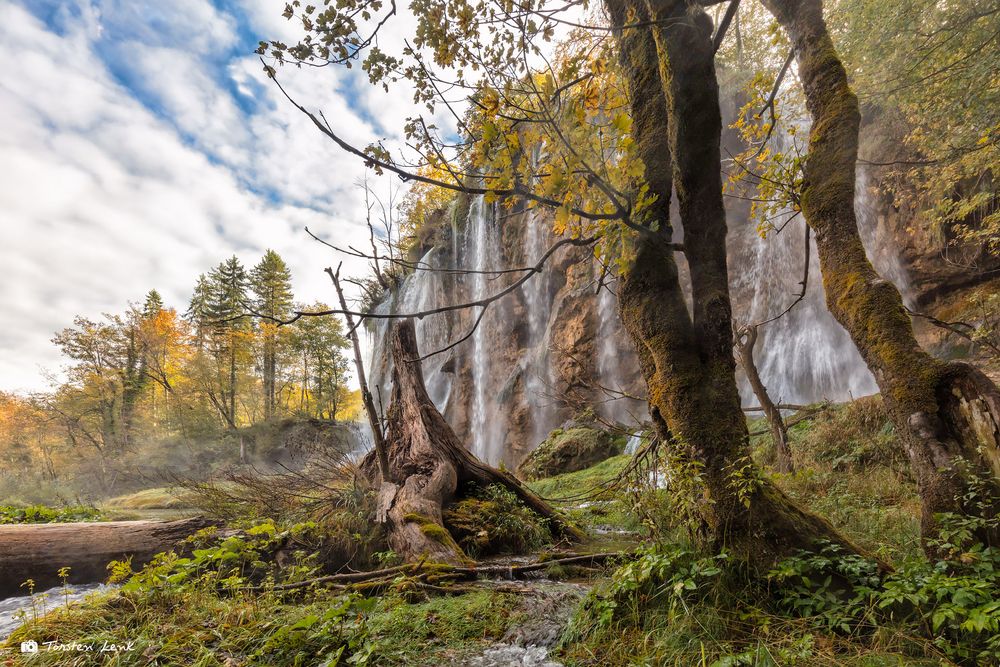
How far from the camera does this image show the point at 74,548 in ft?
16.3

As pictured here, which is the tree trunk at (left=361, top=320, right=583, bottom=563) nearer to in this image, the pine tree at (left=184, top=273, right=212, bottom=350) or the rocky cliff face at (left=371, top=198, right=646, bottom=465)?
the rocky cliff face at (left=371, top=198, right=646, bottom=465)

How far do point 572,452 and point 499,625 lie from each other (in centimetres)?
1220

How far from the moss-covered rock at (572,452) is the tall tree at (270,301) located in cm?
2520

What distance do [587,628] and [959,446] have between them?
2.43 meters

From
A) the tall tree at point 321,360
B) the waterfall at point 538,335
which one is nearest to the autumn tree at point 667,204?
the waterfall at point 538,335

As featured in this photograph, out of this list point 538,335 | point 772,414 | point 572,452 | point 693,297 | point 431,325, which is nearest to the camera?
point 693,297

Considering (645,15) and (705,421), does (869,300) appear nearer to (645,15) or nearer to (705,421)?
(705,421)

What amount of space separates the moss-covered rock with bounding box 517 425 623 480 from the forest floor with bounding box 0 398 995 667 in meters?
10.8

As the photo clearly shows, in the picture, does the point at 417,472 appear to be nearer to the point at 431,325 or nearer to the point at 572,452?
the point at 572,452

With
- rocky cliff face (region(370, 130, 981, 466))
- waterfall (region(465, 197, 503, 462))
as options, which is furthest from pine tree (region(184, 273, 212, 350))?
waterfall (region(465, 197, 503, 462))

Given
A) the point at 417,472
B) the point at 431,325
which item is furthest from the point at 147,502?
the point at 417,472

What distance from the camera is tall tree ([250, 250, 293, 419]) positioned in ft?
109

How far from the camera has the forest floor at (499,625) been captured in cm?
216

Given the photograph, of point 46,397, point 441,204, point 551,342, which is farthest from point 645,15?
point 46,397
